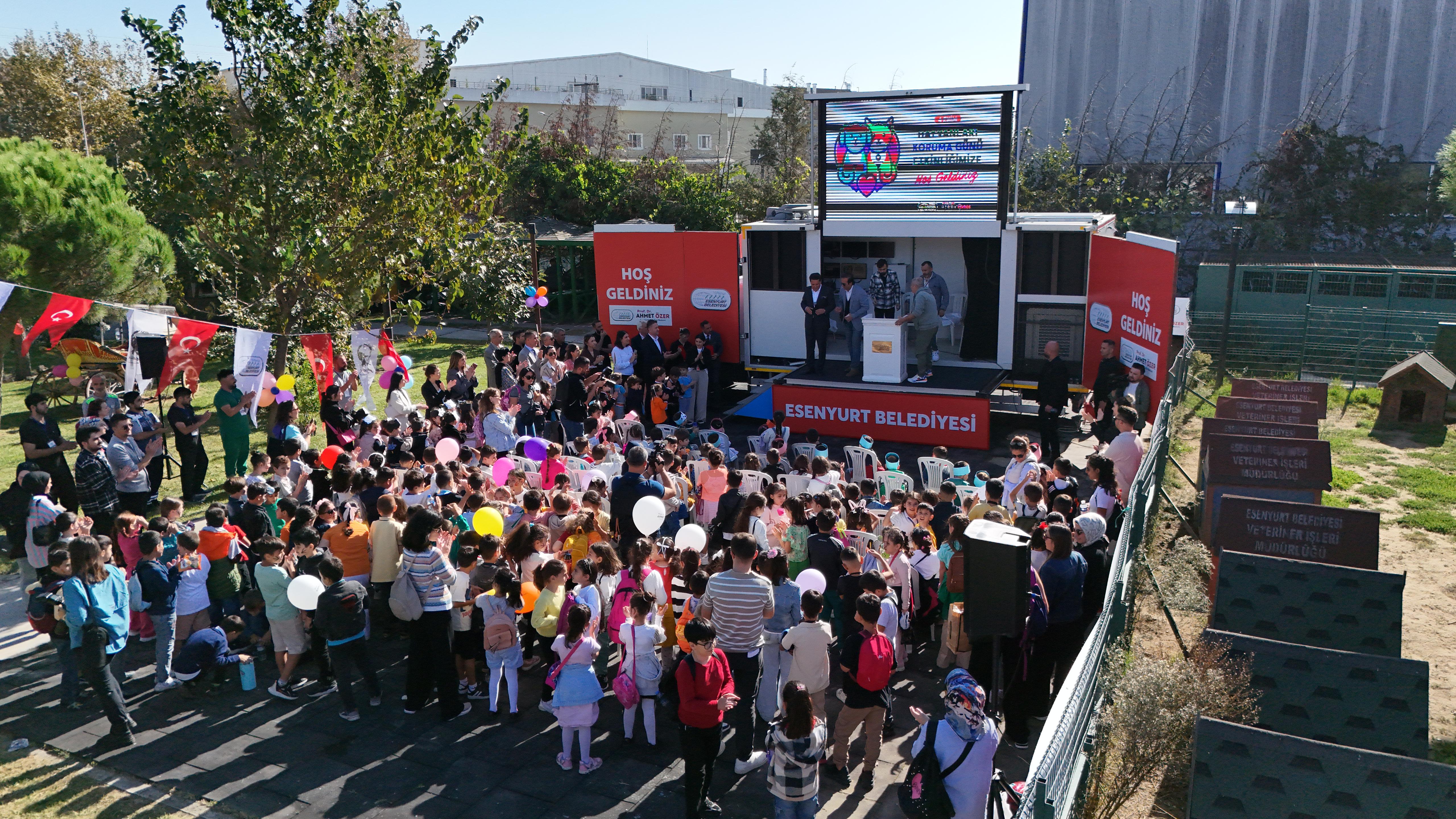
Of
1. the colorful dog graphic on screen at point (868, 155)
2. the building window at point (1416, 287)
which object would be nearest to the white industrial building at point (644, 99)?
the colorful dog graphic on screen at point (868, 155)

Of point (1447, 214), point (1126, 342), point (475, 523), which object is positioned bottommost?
point (475, 523)

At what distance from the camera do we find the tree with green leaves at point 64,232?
1677cm

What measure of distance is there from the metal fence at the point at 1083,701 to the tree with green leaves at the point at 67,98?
94.7ft

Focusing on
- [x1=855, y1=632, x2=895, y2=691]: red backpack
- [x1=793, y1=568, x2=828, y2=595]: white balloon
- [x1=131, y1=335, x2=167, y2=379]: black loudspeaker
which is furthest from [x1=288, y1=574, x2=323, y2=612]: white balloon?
[x1=131, y1=335, x2=167, y2=379]: black loudspeaker

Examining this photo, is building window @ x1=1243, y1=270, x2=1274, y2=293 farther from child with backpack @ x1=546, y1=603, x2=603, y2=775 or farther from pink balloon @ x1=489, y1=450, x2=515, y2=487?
child with backpack @ x1=546, y1=603, x2=603, y2=775

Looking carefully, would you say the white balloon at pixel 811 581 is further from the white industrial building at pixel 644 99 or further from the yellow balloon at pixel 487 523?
the white industrial building at pixel 644 99

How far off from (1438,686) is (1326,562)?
3.60 feet

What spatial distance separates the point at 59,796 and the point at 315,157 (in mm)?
8144

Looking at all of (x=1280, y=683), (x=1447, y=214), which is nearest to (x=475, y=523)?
(x=1280, y=683)

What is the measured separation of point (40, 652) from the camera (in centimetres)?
807

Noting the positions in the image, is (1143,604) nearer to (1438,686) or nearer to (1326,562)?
(1326,562)

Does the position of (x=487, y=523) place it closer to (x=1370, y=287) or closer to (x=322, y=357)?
(x=322, y=357)

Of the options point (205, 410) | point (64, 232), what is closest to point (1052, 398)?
point (205, 410)

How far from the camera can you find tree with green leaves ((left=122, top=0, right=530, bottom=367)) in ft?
38.3
